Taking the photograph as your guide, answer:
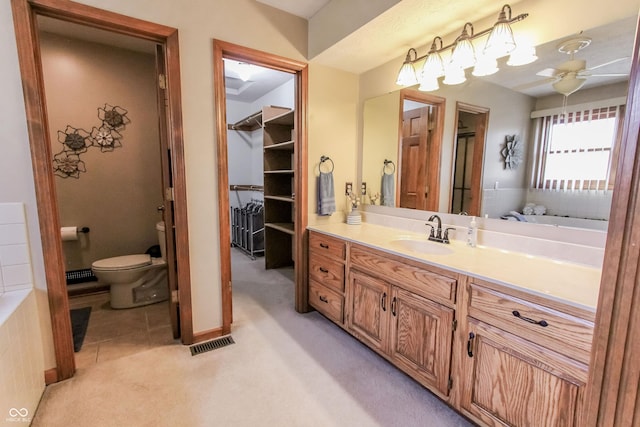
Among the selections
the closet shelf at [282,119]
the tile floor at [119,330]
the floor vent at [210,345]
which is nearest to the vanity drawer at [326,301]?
the floor vent at [210,345]

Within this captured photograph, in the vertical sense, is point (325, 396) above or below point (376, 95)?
below

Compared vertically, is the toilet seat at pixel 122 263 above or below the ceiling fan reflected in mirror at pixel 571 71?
below

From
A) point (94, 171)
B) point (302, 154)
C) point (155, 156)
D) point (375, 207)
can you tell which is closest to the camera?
point (302, 154)

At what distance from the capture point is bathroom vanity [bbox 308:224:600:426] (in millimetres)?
1112

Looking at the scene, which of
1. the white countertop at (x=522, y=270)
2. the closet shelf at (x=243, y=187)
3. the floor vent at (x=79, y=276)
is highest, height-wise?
the closet shelf at (x=243, y=187)

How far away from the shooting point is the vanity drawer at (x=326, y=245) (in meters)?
2.24

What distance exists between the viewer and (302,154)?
98.7 inches

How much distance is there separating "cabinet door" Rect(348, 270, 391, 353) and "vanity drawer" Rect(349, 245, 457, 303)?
0.25 feet

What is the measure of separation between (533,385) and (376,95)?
2276 millimetres

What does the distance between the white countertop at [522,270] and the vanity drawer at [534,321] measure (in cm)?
7

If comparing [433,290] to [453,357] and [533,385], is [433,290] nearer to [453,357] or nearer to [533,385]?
[453,357]

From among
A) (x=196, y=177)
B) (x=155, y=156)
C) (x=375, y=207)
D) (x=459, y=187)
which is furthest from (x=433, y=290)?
(x=155, y=156)

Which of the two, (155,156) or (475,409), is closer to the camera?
(475,409)

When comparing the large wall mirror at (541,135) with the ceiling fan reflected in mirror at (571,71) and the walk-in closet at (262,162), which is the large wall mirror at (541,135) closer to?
the ceiling fan reflected in mirror at (571,71)
